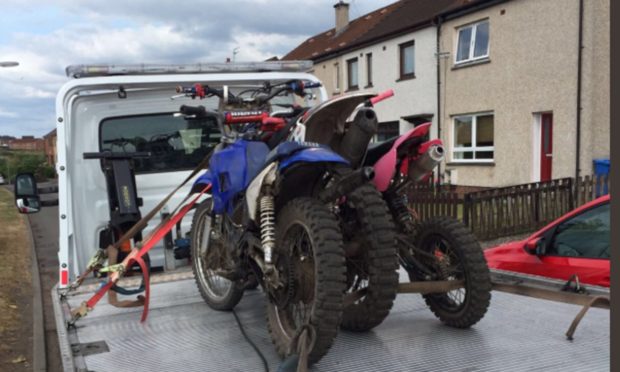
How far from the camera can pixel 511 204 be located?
1002cm

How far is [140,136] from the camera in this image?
16.2 ft

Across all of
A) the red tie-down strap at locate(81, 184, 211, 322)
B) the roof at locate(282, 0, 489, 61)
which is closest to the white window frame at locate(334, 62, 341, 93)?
the roof at locate(282, 0, 489, 61)

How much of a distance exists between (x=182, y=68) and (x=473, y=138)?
14089mm

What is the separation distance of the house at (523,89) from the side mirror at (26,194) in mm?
11076

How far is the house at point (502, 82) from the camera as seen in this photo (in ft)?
43.8

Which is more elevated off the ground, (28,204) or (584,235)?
(28,204)

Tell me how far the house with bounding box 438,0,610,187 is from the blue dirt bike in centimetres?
1062

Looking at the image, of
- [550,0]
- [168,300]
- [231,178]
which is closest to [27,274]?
[168,300]

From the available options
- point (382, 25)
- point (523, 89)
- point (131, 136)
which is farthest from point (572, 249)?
point (382, 25)

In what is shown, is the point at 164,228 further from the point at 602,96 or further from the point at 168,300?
the point at 602,96

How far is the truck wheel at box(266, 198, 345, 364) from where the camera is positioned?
223 cm

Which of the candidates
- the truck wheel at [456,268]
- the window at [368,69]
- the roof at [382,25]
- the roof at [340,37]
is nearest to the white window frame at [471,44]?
the roof at [382,25]

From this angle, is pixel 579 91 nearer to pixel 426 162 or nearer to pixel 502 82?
pixel 502 82

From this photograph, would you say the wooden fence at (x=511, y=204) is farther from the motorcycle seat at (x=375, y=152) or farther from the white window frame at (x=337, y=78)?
the white window frame at (x=337, y=78)
